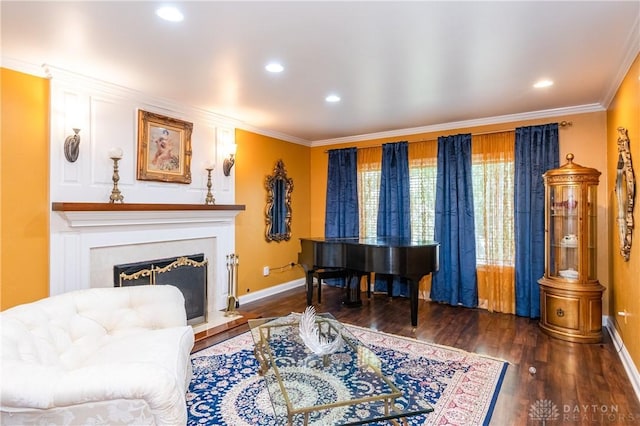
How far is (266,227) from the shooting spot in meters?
5.26

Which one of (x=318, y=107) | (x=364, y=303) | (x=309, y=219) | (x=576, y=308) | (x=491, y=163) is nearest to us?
(x=576, y=308)

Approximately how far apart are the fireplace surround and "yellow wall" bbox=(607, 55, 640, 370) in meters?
3.82

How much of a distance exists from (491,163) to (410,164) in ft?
3.60

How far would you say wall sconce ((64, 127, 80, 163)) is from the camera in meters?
3.04

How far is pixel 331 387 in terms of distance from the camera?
1956mm

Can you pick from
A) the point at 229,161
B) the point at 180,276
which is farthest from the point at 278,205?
the point at 180,276

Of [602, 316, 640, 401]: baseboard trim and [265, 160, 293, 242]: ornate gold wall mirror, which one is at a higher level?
[265, 160, 293, 242]: ornate gold wall mirror

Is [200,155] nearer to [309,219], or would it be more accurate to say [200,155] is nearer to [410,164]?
[309,219]

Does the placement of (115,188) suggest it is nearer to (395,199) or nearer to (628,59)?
(395,199)

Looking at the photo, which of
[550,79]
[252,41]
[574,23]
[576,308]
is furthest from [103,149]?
[576,308]

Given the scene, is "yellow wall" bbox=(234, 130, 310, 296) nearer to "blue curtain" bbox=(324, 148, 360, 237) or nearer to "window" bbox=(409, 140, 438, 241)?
"blue curtain" bbox=(324, 148, 360, 237)

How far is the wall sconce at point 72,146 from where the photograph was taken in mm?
3043

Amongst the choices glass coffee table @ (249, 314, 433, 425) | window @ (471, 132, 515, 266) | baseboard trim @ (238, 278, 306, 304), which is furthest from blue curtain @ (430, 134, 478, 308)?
glass coffee table @ (249, 314, 433, 425)

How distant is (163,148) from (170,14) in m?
2.00
